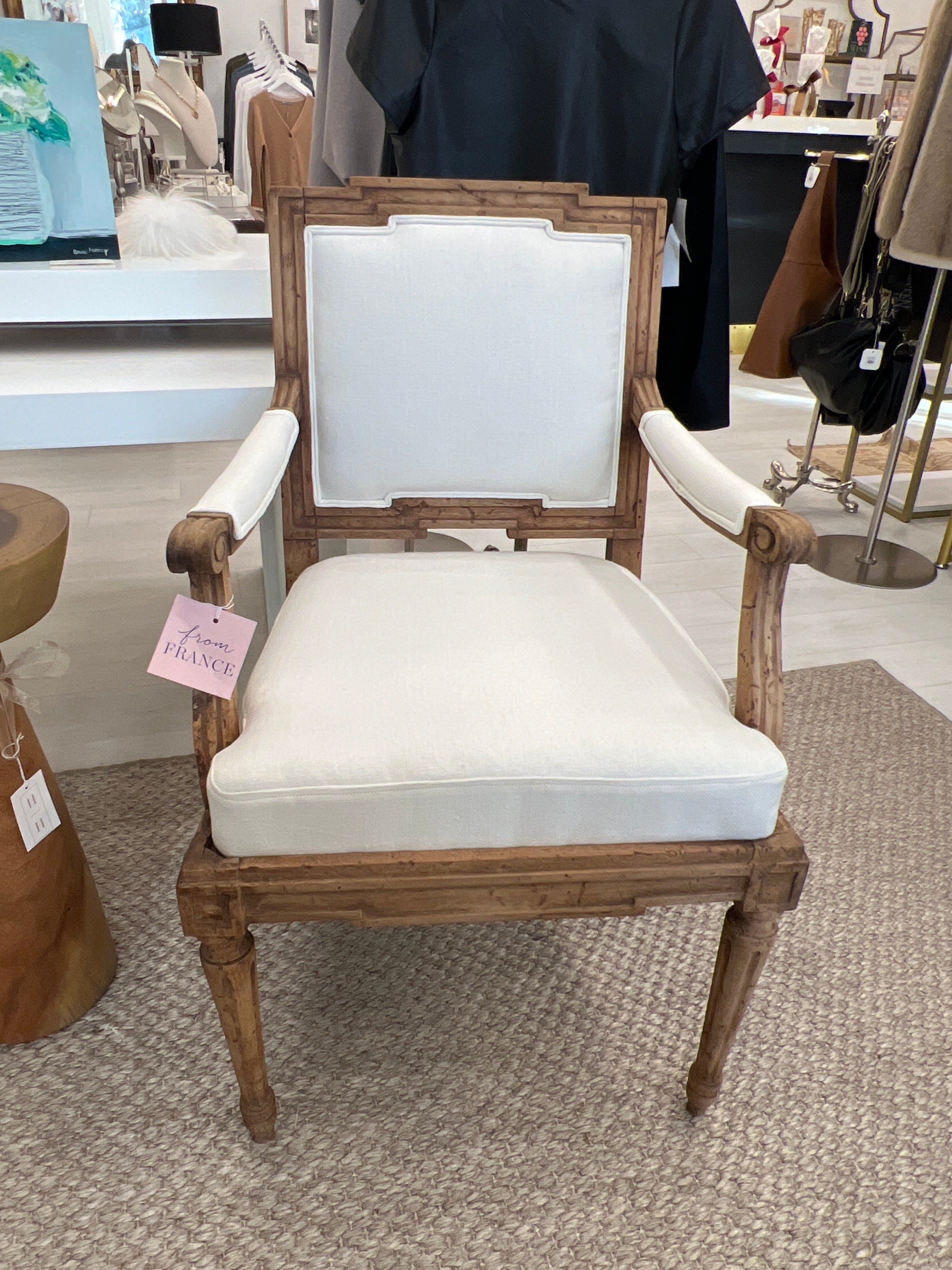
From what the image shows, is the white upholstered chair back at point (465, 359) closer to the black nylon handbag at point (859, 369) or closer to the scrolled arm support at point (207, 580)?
the scrolled arm support at point (207, 580)

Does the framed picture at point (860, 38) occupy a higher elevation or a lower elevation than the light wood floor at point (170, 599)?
higher

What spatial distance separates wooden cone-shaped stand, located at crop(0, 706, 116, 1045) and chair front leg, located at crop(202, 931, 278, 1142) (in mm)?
264

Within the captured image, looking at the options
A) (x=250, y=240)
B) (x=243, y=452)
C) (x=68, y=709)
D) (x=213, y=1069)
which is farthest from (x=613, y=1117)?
(x=250, y=240)

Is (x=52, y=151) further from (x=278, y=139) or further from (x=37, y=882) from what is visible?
(x=278, y=139)

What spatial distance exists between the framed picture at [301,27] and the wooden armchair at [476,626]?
4.44 m

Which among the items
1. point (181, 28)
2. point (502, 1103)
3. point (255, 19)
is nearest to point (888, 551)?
point (502, 1103)

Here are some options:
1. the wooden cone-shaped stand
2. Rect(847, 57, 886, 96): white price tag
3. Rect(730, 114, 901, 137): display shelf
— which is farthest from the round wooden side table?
Rect(847, 57, 886, 96): white price tag

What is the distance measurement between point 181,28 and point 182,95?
2.94 ft

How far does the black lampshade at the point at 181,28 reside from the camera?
3.29 meters

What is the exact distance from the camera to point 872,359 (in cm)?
213

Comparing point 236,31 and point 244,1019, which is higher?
point 236,31

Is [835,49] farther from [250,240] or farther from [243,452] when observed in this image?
[243,452]

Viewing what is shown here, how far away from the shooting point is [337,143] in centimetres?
163

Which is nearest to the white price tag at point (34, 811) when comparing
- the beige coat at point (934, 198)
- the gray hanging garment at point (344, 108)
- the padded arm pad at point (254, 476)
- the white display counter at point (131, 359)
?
the padded arm pad at point (254, 476)
